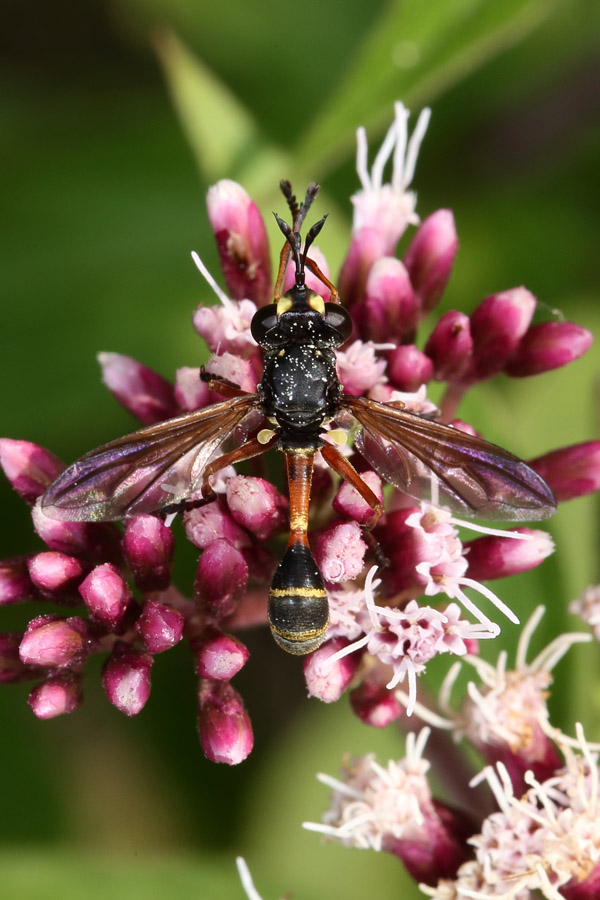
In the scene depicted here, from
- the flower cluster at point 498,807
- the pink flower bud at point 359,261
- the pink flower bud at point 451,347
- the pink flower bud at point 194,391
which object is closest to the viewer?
the flower cluster at point 498,807

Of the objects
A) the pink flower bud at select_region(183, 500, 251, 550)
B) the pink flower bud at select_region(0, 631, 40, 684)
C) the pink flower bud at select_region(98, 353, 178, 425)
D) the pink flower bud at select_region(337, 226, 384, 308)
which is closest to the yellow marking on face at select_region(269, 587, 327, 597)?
the pink flower bud at select_region(183, 500, 251, 550)

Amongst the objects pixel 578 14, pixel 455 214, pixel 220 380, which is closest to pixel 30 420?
pixel 220 380

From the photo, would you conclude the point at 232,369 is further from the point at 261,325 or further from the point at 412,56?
the point at 412,56

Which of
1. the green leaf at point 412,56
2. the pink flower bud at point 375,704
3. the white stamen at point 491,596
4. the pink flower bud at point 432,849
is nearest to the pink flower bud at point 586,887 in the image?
the pink flower bud at point 432,849

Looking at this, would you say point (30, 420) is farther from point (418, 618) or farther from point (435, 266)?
point (418, 618)

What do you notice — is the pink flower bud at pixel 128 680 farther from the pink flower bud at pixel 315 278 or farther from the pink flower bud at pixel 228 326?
the pink flower bud at pixel 315 278

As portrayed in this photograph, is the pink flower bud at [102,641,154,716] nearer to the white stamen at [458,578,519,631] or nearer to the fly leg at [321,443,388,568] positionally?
the fly leg at [321,443,388,568]
